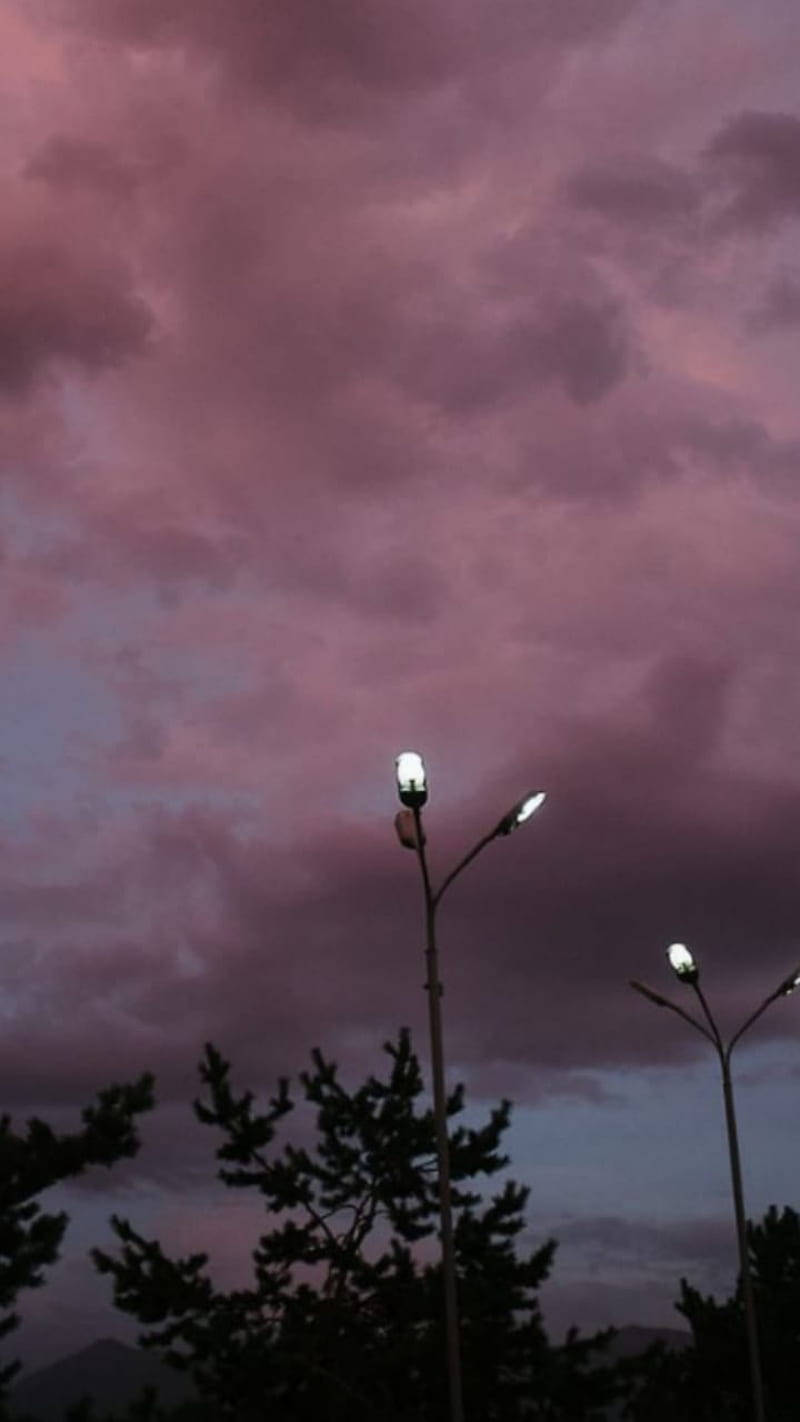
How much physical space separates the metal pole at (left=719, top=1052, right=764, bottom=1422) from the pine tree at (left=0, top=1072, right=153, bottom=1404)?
18361 mm

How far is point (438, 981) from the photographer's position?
23984mm

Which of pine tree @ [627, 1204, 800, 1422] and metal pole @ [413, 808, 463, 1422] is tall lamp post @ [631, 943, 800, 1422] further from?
pine tree @ [627, 1204, 800, 1422]

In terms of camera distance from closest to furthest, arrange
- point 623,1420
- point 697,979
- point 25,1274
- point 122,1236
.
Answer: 1. point 25,1274
2. point 697,979
3. point 122,1236
4. point 623,1420

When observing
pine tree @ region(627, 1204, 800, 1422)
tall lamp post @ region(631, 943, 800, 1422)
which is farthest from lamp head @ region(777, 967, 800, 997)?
pine tree @ region(627, 1204, 800, 1422)

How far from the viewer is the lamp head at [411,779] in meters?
22.6

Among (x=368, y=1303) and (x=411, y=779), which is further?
(x=368, y=1303)

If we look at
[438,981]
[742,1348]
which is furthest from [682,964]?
[742,1348]

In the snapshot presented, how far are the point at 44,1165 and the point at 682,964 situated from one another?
15668 millimetres

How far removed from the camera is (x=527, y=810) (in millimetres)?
23422

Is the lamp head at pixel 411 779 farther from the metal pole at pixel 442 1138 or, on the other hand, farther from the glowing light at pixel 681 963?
the glowing light at pixel 681 963

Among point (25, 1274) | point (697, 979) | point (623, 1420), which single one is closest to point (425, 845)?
point (25, 1274)

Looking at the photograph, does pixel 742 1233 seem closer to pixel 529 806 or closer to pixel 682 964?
pixel 682 964

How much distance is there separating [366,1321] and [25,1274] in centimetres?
2323

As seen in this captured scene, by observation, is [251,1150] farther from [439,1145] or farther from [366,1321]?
[439,1145]
